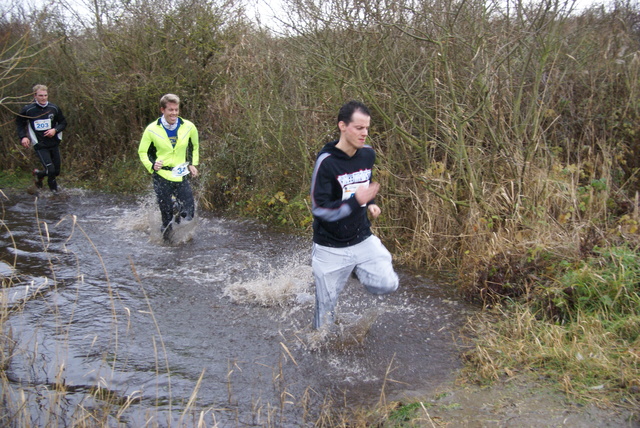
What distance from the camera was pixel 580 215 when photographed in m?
6.61

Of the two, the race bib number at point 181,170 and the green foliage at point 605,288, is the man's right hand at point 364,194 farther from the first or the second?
the race bib number at point 181,170

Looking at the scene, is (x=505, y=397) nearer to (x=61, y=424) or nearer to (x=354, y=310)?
(x=354, y=310)

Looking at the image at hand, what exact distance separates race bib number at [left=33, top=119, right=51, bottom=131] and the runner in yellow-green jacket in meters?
4.75

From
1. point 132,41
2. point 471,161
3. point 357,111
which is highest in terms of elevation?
point 132,41

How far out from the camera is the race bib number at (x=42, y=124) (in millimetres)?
11464

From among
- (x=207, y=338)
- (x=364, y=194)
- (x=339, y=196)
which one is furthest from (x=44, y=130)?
(x=364, y=194)

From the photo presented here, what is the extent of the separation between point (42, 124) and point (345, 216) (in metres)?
9.37

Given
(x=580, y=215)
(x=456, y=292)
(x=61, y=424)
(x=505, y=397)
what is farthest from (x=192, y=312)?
(x=580, y=215)

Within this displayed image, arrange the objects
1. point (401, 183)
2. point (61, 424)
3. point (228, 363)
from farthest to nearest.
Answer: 1. point (401, 183)
2. point (228, 363)
3. point (61, 424)

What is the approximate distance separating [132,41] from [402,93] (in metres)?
8.28

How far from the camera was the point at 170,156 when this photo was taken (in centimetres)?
805

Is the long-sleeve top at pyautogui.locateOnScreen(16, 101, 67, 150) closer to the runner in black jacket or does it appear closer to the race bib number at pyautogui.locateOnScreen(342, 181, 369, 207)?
the runner in black jacket

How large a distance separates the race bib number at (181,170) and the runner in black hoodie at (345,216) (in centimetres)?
399

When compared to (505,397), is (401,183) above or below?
above
